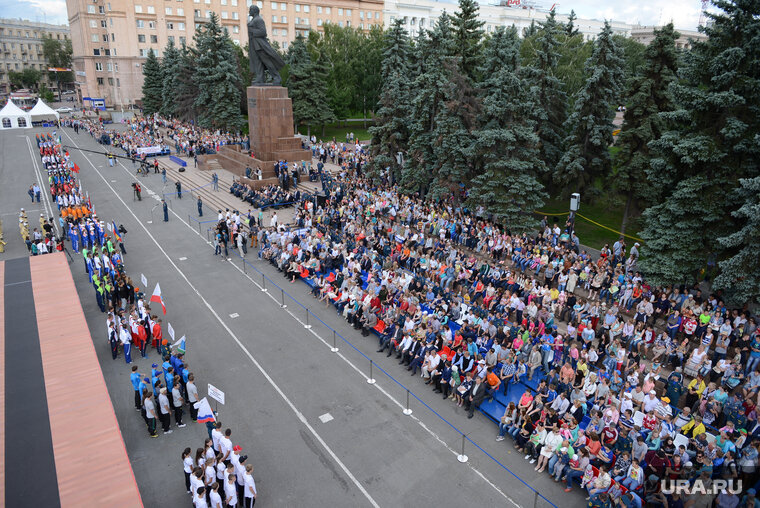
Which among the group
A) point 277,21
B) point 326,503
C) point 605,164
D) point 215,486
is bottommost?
point 326,503

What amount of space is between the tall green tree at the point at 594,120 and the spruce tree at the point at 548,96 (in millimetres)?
1226

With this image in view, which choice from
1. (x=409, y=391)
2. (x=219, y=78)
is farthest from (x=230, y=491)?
(x=219, y=78)

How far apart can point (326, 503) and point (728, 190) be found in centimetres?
1543

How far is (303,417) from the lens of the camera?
41.1 feet

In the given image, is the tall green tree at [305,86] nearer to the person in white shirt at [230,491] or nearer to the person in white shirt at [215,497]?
the person in white shirt at [230,491]

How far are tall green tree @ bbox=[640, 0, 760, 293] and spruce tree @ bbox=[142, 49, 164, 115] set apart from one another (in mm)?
70040

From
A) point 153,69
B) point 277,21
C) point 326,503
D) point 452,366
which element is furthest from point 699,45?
point 277,21

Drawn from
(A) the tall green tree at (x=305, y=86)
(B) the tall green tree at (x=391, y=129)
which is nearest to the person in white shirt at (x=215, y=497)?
(B) the tall green tree at (x=391, y=129)

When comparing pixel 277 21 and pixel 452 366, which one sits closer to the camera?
pixel 452 366

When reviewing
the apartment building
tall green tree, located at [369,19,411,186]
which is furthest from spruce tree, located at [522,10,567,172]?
the apartment building

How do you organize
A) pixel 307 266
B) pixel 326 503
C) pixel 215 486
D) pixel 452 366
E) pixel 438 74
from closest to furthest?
pixel 215 486
pixel 326 503
pixel 452 366
pixel 307 266
pixel 438 74

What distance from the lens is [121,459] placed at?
27.8ft

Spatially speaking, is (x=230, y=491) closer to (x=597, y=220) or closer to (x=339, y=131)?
(x=597, y=220)

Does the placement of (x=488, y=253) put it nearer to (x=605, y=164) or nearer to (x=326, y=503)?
(x=605, y=164)
